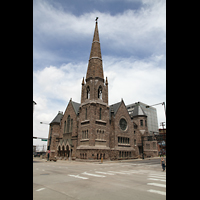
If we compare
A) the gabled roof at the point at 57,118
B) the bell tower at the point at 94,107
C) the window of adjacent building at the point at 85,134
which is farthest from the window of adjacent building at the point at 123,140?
the gabled roof at the point at 57,118

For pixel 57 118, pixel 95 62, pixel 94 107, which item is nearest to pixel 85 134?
pixel 94 107

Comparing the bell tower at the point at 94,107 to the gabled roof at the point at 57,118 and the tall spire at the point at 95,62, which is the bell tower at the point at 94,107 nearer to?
the tall spire at the point at 95,62

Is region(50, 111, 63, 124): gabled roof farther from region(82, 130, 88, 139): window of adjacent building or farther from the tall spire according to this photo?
the tall spire

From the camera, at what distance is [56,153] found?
43969mm

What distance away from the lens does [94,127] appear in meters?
35.9

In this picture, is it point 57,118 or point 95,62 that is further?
point 57,118

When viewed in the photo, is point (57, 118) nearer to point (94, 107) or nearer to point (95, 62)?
point (94, 107)

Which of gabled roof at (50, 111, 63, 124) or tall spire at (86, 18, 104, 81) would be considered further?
gabled roof at (50, 111, 63, 124)

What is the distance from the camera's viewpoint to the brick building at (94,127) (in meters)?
35.8

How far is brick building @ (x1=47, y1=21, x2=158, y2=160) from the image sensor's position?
35750mm

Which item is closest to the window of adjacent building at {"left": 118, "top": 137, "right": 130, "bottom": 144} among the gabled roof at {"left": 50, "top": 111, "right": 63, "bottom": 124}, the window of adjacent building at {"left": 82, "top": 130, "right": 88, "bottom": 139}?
the window of adjacent building at {"left": 82, "top": 130, "right": 88, "bottom": 139}
